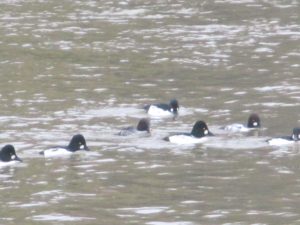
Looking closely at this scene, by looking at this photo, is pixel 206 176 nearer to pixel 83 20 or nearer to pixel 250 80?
pixel 250 80

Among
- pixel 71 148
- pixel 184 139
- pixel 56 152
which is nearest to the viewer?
pixel 56 152

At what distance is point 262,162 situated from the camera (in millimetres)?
21672

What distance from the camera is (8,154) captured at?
72.1ft

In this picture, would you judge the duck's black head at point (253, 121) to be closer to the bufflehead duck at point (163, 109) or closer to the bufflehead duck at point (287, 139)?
the bufflehead duck at point (287, 139)

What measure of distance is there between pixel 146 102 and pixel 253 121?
385cm

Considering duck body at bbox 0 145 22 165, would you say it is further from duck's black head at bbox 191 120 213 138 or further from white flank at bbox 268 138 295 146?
white flank at bbox 268 138 295 146

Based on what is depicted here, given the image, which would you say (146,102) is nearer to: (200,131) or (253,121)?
(253,121)

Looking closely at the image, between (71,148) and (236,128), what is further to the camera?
(236,128)

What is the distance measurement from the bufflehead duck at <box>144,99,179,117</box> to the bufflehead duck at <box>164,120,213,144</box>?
2353 millimetres

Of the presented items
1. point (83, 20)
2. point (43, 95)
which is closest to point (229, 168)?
point (43, 95)

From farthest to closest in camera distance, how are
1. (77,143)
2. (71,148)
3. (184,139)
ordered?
(184,139) < (71,148) < (77,143)

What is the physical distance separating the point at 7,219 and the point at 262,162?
206 inches

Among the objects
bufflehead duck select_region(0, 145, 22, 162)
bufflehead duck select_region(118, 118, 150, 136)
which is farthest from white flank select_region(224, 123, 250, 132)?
bufflehead duck select_region(0, 145, 22, 162)

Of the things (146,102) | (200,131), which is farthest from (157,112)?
(200,131)
